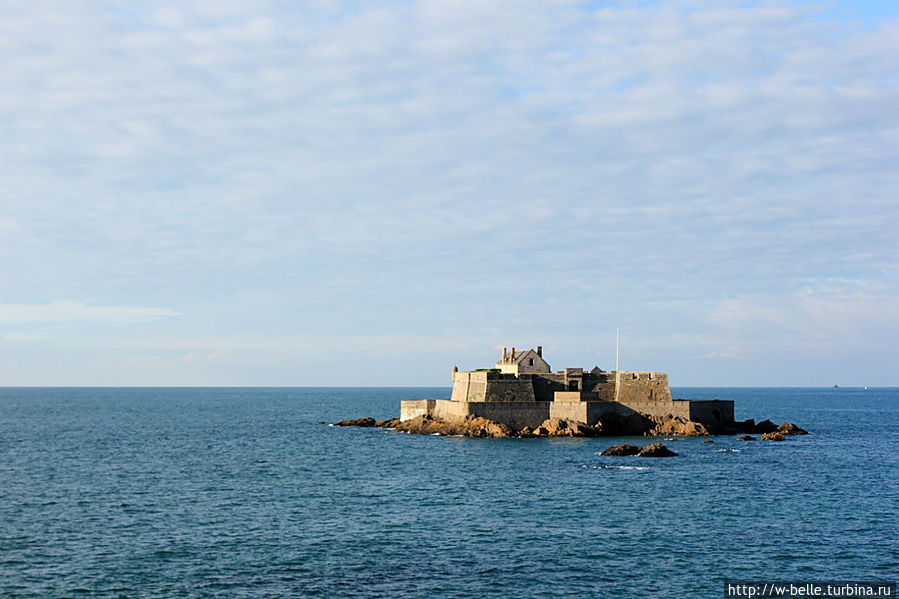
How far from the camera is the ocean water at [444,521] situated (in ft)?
97.6

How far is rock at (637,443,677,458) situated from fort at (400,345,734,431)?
42.8ft

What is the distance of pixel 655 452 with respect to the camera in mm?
62719

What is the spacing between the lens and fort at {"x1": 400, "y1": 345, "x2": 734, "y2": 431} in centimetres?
7775

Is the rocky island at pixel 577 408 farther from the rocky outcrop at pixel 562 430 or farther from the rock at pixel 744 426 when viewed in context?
the rock at pixel 744 426

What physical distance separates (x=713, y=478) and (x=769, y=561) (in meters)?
20.5

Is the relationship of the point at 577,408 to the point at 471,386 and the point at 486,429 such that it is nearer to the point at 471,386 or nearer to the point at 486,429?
the point at 486,429

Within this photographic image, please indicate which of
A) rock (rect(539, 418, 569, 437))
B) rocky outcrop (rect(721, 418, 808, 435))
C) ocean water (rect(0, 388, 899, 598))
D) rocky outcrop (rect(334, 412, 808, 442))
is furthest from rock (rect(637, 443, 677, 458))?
rocky outcrop (rect(721, 418, 808, 435))

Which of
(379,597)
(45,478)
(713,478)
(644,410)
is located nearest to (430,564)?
(379,597)

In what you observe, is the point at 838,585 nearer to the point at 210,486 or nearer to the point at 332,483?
the point at 332,483

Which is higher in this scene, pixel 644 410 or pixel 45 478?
pixel 644 410

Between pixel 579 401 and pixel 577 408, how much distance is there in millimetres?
915

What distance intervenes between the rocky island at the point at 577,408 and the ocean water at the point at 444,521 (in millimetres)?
5070

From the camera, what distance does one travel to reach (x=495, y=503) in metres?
44.8

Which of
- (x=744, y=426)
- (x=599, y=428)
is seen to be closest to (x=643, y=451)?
(x=599, y=428)
